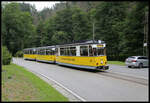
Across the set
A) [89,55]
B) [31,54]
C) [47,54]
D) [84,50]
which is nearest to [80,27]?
[31,54]

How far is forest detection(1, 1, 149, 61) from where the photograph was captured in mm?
31547

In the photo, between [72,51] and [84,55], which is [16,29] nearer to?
[72,51]

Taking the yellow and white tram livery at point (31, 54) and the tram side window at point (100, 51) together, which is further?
the yellow and white tram livery at point (31, 54)

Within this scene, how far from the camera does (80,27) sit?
2103 inches

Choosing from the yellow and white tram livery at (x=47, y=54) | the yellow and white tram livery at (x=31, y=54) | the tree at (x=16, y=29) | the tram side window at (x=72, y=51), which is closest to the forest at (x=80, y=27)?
the tree at (x=16, y=29)

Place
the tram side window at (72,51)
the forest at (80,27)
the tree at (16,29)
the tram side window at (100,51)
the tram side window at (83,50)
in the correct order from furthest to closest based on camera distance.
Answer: the tree at (16,29), the forest at (80,27), the tram side window at (72,51), the tram side window at (83,50), the tram side window at (100,51)

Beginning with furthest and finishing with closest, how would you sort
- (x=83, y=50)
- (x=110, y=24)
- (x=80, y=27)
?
(x=80, y=27), (x=110, y=24), (x=83, y=50)

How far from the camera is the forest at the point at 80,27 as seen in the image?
104 ft

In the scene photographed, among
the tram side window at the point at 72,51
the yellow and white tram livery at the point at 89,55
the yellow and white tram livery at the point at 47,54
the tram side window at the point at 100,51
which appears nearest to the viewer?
the yellow and white tram livery at the point at 89,55

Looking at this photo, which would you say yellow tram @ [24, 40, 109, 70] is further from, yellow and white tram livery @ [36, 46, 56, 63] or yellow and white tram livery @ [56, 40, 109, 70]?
yellow and white tram livery @ [36, 46, 56, 63]

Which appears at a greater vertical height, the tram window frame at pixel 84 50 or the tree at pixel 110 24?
the tree at pixel 110 24

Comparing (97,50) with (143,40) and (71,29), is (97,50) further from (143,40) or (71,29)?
(71,29)

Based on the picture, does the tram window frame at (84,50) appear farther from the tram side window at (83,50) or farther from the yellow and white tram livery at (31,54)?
the yellow and white tram livery at (31,54)

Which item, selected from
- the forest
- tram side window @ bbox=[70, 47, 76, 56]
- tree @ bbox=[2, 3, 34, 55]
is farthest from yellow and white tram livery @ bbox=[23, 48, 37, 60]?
tree @ bbox=[2, 3, 34, 55]
